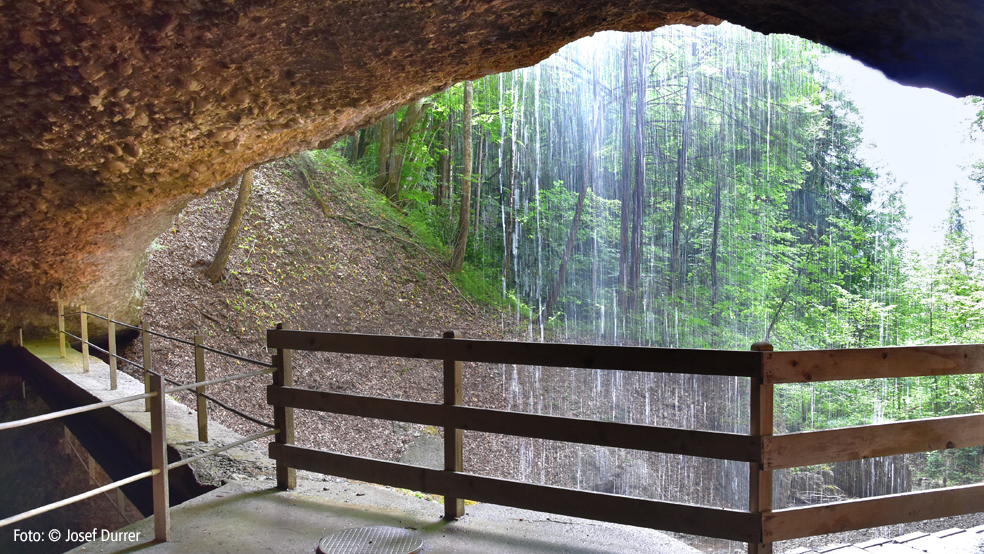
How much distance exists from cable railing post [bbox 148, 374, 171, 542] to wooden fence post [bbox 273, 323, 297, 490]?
2.76 feet

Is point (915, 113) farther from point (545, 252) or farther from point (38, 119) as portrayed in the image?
point (38, 119)

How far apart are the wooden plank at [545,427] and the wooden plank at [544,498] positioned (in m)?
0.29

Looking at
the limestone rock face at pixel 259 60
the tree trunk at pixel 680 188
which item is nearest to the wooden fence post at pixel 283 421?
the limestone rock face at pixel 259 60

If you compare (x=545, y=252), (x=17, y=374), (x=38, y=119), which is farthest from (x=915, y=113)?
(x=17, y=374)

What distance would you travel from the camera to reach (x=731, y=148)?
757 inches

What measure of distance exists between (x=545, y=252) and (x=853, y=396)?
979 cm

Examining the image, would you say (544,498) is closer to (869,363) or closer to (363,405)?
(363,405)

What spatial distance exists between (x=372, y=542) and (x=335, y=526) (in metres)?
0.37

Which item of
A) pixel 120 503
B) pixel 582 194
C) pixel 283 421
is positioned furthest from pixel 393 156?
pixel 283 421

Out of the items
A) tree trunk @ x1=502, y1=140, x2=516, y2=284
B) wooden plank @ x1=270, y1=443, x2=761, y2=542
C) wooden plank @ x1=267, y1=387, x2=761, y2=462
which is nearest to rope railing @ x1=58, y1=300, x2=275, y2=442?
wooden plank @ x1=267, y1=387, x2=761, y2=462

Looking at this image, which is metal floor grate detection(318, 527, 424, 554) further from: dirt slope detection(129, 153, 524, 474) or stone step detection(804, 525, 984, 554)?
dirt slope detection(129, 153, 524, 474)

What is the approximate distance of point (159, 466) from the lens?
135 inches

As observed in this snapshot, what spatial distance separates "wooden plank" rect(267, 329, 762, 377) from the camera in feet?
9.71

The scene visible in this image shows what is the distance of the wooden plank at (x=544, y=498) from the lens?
2.92 m
